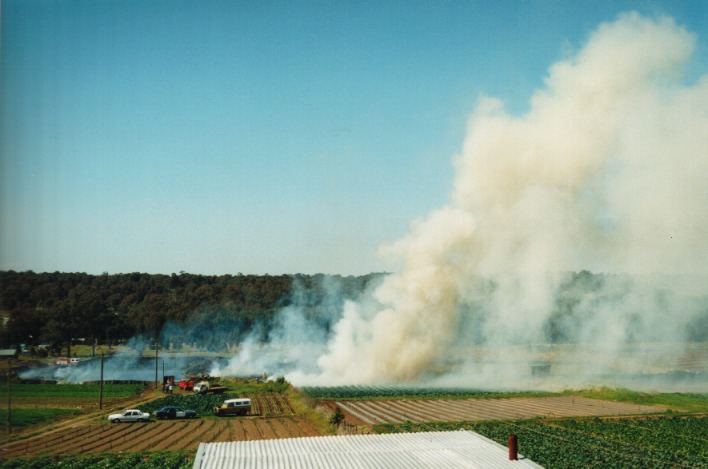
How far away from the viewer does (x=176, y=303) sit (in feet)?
380

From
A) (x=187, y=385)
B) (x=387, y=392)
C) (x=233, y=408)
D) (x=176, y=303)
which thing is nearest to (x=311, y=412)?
(x=233, y=408)

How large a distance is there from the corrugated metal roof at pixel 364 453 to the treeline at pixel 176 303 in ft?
209

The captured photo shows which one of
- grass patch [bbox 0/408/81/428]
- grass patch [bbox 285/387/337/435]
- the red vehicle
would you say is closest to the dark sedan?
grass patch [bbox 0/408/81/428]

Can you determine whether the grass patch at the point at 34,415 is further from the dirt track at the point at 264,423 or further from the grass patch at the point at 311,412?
the grass patch at the point at 311,412

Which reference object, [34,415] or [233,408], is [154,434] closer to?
[233,408]

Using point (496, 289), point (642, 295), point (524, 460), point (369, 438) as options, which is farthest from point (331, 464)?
point (642, 295)

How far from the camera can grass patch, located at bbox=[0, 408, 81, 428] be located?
40594 millimetres

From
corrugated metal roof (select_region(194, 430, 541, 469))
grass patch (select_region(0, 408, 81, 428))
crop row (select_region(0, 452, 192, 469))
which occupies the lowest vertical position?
grass patch (select_region(0, 408, 81, 428))

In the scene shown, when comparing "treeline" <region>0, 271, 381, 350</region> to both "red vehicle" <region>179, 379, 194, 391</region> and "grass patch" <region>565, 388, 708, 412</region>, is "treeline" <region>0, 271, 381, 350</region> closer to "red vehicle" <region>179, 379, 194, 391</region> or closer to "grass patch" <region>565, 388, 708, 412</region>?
"red vehicle" <region>179, 379, 194, 391</region>

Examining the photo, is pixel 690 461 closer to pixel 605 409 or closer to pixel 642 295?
pixel 605 409

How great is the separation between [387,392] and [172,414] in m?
22.7

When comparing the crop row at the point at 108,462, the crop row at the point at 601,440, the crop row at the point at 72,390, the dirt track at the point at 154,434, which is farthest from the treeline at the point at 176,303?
the crop row at the point at 601,440

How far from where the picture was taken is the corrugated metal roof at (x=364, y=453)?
1977 centimetres

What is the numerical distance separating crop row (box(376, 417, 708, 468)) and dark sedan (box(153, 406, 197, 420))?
611 inches
